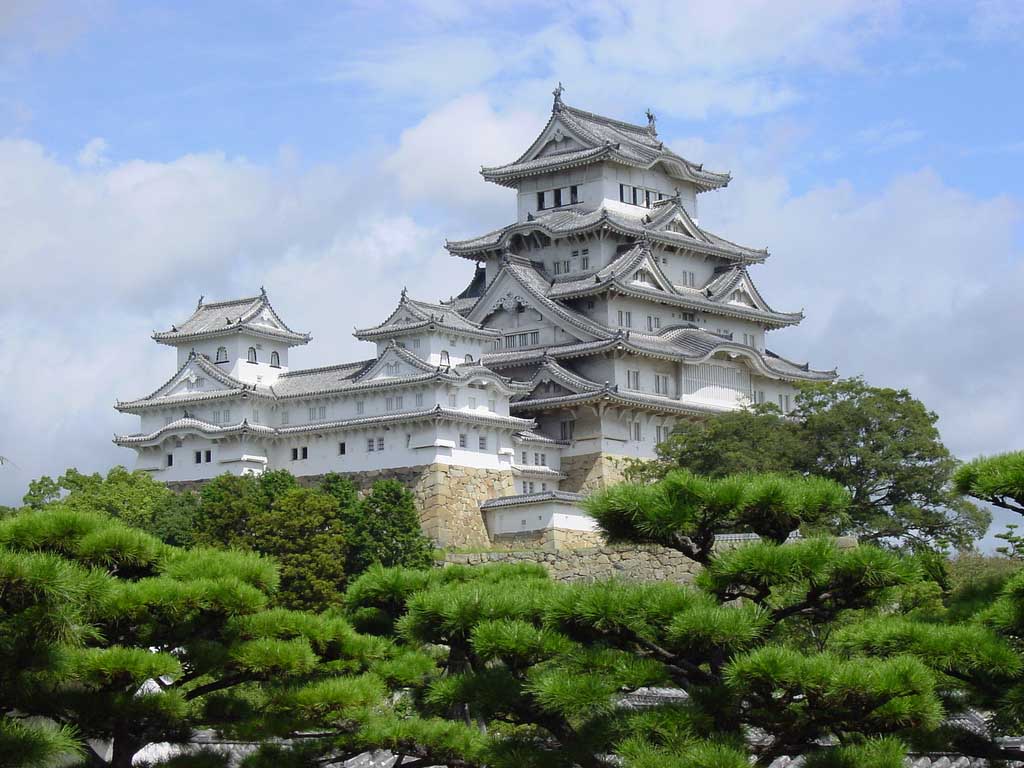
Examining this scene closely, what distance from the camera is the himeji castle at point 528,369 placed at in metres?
55.3

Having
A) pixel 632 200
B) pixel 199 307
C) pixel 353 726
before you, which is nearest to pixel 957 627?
pixel 353 726

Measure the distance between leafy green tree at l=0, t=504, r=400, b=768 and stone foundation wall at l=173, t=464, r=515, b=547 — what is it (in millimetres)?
29418

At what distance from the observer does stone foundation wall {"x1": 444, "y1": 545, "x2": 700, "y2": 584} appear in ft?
148

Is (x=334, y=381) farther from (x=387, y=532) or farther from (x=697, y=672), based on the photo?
(x=697, y=672)

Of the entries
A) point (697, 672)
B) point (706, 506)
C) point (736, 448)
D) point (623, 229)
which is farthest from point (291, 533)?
point (706, 506)

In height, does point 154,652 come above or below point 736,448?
below

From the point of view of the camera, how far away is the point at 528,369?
61656mm

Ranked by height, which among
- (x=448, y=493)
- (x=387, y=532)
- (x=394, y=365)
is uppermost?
(x=394, y=365)

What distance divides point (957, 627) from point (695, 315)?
157 ft

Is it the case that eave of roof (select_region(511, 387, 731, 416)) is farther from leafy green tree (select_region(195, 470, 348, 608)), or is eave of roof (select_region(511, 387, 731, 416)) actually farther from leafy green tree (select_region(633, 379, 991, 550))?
leafy green tree (select_region(195, 470, 348, 608))

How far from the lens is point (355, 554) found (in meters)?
47.1

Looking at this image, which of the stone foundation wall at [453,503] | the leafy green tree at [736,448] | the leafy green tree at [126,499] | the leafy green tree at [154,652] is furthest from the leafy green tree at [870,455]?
the leafy green tree at [154,652]

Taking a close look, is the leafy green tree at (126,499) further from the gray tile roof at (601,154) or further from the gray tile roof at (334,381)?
the gray tile roof at (601,154)

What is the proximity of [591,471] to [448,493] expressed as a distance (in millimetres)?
6153
